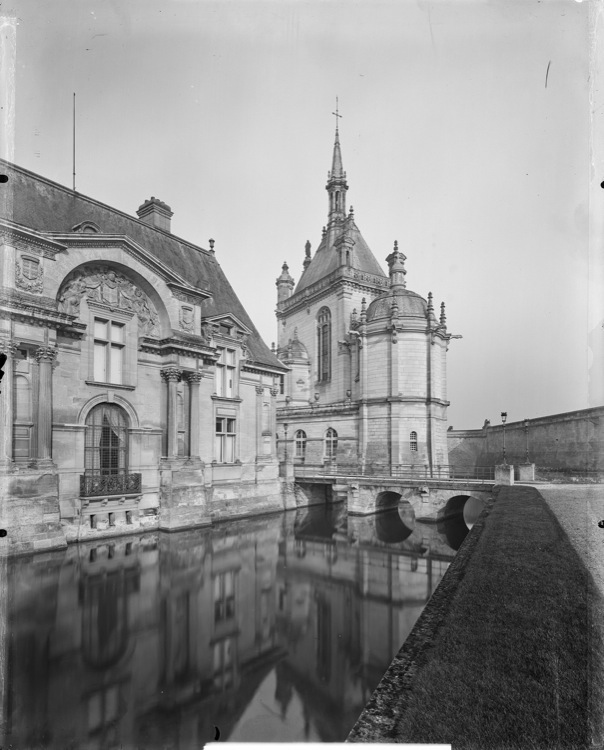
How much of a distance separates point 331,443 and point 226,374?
35.9 feet

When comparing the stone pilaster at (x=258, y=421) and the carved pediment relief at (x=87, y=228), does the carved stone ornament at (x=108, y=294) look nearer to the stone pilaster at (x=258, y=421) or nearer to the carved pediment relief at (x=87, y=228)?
the carved pediment relief at (x=87, y=228)

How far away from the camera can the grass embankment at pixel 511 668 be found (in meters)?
2.92

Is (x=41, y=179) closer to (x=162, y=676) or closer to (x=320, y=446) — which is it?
(x=162, y=676)

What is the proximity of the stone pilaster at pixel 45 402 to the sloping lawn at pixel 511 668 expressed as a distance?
10.5 metres

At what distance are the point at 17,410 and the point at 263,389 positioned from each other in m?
10.1

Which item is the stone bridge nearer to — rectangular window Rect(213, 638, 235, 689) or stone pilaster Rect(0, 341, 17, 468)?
rectangular window Rect(213, 638, 235, 689)

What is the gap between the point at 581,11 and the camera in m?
4.74

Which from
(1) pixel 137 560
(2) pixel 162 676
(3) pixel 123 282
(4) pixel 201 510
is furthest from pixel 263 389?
(2) pixel 162 676

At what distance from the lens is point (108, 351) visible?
13766 mm

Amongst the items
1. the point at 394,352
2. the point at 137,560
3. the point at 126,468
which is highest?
the point at 394,352

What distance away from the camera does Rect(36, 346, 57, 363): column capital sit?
1155cm

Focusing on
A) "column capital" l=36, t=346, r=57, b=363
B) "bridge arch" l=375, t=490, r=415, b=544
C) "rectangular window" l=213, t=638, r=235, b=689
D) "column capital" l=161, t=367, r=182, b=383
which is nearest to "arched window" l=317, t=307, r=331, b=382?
"bridge arch" l=375, t=490, r=415, b=544

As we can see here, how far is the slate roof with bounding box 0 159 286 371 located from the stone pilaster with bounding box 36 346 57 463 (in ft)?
11.4

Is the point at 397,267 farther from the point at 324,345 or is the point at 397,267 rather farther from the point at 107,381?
the point at 107,381
